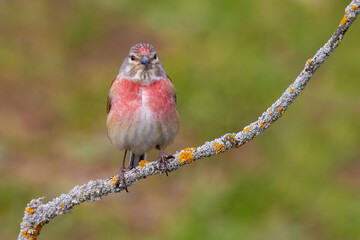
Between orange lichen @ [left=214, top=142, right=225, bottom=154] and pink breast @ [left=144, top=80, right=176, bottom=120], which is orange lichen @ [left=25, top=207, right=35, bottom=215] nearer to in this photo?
orange lichen @ [left=214, top=142, right=225, bottom=154]

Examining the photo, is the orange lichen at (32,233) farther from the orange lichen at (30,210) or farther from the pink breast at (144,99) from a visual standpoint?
the pink breast at (144,99)

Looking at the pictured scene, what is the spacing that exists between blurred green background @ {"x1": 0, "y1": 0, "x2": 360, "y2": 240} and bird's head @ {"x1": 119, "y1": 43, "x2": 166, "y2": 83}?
2.55 metres

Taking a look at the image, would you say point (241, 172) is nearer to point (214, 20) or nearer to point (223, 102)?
point (223, 102)

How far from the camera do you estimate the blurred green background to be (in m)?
7.81

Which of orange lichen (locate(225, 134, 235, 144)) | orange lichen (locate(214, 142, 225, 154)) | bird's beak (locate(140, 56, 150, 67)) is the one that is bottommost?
orange lichen (locate(214, 142, 225, 154))

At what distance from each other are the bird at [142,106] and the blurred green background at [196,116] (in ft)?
7.66

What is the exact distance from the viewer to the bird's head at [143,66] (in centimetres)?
545

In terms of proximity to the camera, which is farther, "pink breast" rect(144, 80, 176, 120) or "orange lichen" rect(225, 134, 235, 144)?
"pink breast" rect(144, 80, 176, 120)

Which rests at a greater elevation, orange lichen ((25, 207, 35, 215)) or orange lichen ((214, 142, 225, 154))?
orange lichen ((214, 142, 225, 154))

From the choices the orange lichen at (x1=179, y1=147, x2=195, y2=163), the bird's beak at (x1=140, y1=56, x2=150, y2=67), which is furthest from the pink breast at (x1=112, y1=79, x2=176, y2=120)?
the orange lichen at (x1=179, y1=147, x2=195, y2=163)

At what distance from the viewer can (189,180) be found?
8328mm

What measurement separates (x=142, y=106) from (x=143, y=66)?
34 centimetres

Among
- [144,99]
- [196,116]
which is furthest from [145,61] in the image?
[196,116]

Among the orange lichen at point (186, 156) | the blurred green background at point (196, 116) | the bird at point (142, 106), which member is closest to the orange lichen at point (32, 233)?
the orange lichen at point (186, 156)
